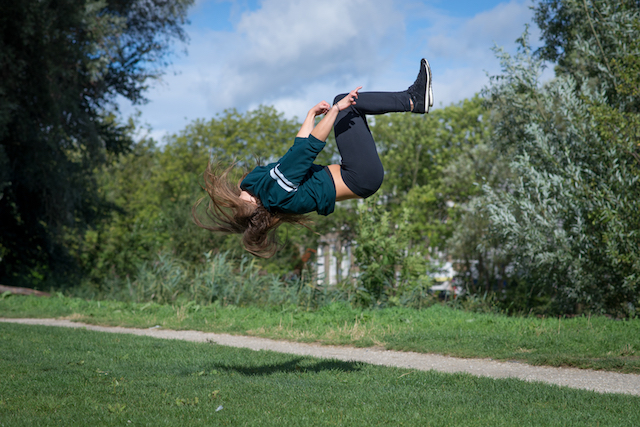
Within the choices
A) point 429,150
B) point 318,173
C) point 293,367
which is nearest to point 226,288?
point 293,367

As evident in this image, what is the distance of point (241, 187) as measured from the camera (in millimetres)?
4906

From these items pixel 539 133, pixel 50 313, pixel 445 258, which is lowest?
pixel 50 313

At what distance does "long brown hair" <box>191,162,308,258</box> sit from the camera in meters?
4.82

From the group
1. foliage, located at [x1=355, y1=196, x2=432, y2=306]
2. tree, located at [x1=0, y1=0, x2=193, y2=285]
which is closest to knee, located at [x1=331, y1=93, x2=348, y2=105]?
foliage, located at [x1=355, y1=196, x2=432, y2=306]

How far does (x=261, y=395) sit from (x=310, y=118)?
2.40 m

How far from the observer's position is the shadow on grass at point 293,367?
5641mm

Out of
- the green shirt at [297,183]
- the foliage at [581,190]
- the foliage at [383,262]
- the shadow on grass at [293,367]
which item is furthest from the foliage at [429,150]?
the green shirt at [297,183]

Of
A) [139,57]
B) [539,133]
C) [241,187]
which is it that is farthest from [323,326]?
[139,57]

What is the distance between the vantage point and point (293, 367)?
588 centimetres

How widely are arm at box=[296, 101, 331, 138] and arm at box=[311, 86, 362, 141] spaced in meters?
0.12

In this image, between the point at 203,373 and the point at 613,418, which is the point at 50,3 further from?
the point at 613,418

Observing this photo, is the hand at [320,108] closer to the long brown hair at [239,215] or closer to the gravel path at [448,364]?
the long brown hair at [239,215]

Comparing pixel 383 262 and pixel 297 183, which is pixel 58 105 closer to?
Answer: pixel 383 262

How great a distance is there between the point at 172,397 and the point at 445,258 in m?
15.9
